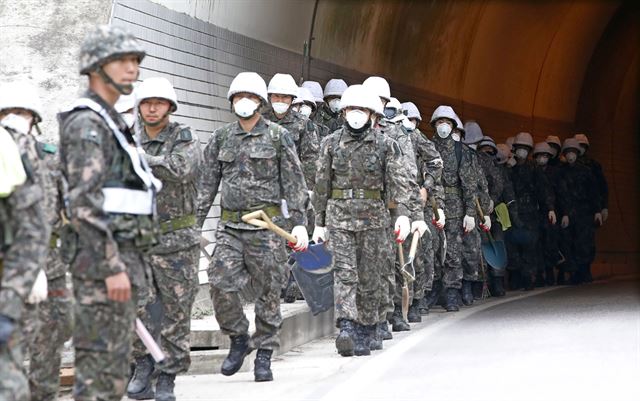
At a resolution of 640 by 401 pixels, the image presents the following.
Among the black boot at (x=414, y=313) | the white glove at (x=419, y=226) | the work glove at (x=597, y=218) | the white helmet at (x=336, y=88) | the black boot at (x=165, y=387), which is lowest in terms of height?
the black boot at (x=165, y=387)

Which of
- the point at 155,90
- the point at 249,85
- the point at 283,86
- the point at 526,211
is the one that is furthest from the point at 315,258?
the point at 526,211

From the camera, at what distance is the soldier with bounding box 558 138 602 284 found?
23234 mm

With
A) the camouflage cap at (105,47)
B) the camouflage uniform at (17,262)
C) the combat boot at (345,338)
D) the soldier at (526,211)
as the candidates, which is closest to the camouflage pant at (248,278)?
the combat boot at (345,338)

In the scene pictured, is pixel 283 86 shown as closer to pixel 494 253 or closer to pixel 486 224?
pixel 486 224

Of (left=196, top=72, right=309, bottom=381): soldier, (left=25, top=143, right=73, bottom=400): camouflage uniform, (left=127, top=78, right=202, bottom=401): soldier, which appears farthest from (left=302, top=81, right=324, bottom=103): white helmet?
(left=25, top=143, right=73, bottom=400): camouflage uniform

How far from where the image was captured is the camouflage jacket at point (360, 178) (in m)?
12.3

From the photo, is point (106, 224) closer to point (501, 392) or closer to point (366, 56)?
point (501, 392)

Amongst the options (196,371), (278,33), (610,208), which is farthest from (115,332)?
(610,208)

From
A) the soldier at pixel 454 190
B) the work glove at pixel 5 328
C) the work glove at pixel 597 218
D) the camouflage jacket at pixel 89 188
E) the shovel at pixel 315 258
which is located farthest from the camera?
the work glove at pixel 597 218

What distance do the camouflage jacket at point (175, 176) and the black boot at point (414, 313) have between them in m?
6.10

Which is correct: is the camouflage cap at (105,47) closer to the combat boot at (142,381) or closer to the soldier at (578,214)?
the combat boot at (142,381)

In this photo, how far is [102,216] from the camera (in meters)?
6.67

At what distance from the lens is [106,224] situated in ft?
21.9

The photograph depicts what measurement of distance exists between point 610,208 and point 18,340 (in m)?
23.8
